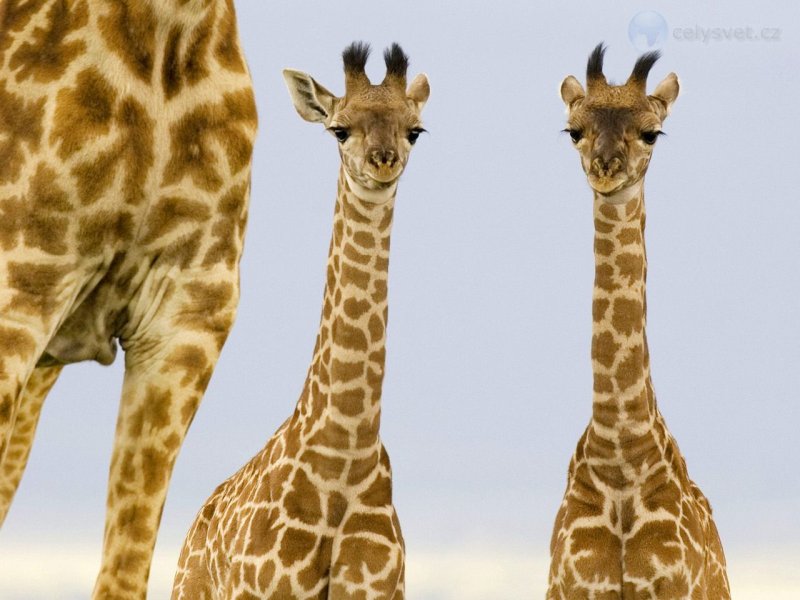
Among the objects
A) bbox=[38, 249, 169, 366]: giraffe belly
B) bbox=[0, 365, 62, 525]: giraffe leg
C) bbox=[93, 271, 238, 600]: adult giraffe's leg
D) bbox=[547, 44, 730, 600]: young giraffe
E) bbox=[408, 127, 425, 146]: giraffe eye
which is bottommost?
bbox=[93, 271, 238, 600]: adult giraffe's leg

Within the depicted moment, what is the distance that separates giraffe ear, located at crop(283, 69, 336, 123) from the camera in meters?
9.05

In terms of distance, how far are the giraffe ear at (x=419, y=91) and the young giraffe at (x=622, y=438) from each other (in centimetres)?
93

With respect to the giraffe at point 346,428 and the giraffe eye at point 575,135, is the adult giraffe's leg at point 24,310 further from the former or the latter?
the giraffe eye at point 575,135

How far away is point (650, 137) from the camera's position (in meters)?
9.00

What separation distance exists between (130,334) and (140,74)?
878 millimetres

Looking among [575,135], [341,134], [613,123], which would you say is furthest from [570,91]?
[341,134]

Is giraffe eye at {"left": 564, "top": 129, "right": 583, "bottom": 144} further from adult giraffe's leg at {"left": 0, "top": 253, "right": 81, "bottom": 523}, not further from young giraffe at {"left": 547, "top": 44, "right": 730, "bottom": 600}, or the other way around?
adult giraffe's leg at {"left": 0, "top": 253, "right": 81, "bottom": 523}

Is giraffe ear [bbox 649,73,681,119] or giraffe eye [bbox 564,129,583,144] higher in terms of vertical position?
giraffe ear [bbox 649,73,681,119]

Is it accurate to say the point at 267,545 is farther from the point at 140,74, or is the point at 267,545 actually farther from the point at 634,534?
the point at 140,74

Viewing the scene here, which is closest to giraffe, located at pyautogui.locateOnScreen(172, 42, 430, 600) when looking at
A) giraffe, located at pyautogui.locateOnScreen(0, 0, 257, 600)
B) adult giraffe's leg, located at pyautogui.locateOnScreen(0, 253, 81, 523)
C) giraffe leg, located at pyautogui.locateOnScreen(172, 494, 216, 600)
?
giraffe leg, located at pyautogui.locateOnScreen(172, 494, 216, 600)

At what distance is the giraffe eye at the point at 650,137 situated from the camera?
8969mm

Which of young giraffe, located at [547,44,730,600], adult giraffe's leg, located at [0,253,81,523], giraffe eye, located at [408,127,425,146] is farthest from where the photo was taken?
young giraffe, located at [547,44,730,600]

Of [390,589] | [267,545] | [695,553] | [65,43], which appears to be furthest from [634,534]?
[65,43]

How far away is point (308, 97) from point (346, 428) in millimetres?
2122
